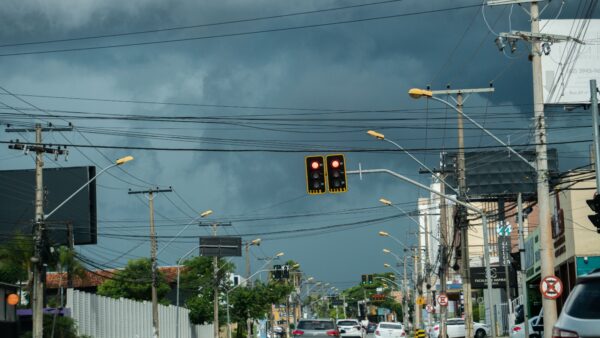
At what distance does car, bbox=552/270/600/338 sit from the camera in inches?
414

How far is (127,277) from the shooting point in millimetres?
88000

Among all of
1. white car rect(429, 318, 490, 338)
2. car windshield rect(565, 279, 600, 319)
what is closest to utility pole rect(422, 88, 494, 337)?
white car rect(429, 318, 490, 338)

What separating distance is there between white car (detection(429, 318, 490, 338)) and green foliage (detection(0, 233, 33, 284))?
88.9ft

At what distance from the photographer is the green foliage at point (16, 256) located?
166ft

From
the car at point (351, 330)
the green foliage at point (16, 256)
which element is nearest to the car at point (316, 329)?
the car at point (351, 330)

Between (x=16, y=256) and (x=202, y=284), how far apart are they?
47.5 meters

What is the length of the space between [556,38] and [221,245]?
180ft

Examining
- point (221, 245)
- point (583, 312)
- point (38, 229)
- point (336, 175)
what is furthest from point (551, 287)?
point (221, 245)

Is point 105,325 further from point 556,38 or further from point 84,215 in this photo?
point 556,38

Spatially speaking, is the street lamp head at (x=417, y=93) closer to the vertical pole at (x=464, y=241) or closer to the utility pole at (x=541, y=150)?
the utility pole at (x=541, y=150)

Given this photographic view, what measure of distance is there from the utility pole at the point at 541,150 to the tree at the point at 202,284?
165 feet

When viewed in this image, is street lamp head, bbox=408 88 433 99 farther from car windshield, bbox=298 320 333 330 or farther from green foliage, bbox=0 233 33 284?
green foliage, bbox=0 233 33 284

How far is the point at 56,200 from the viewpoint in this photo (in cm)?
6512

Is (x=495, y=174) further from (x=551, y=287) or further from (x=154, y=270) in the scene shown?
(x=551, y=287)
